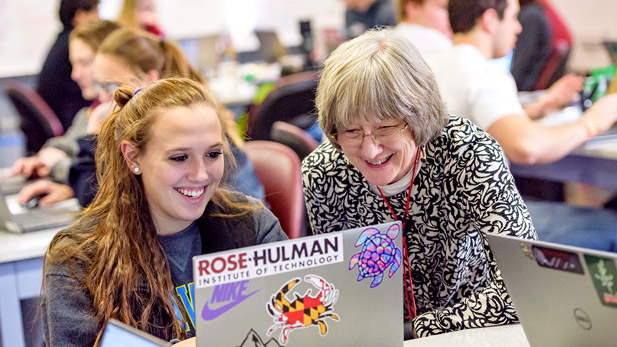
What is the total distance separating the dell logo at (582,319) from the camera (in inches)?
39.2

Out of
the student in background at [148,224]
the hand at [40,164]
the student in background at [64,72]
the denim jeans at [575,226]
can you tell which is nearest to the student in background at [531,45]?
the denim jeans at [575,226]

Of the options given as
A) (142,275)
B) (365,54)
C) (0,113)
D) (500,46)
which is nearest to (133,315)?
(142,275)

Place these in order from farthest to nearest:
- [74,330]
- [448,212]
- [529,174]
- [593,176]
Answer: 1. [529,174]
2. [593,176]
3. [448,212]
4. [74,330]

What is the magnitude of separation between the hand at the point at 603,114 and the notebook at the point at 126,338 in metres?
1.87

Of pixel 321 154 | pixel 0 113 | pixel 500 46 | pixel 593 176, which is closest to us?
pixel 321 154

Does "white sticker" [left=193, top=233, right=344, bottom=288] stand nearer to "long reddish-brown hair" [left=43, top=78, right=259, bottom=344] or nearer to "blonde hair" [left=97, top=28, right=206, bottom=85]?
"long reddish-brown hair" [left=43, top=78, right=259, bottom=344]

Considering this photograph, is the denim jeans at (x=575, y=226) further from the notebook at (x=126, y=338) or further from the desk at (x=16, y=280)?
the notebook at (x=126, y=338)

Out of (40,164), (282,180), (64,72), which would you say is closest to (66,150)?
(40,164)

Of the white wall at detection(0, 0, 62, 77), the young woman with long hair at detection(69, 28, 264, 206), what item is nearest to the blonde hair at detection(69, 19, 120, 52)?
the young woman with long hair at detection(69, 28, 264, 206)

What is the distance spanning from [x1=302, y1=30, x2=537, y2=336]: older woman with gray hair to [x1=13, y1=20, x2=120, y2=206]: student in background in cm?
126

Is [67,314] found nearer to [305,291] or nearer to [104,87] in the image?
[305,291]

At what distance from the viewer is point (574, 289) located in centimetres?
98

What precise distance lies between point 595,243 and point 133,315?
1686 mm

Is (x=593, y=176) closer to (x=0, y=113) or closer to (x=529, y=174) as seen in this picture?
(x=529, y=174)
